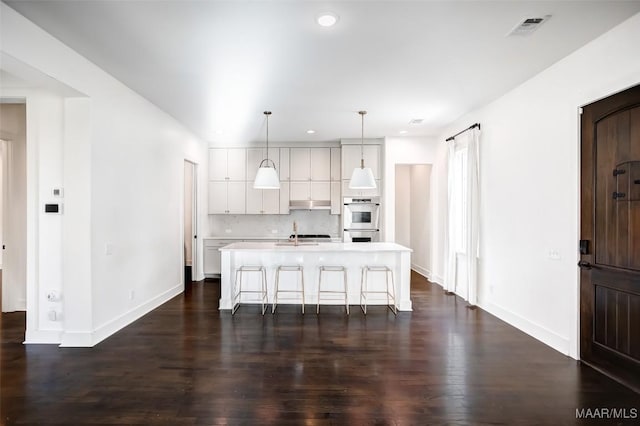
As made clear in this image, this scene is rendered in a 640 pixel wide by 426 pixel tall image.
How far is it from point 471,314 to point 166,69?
487 cm

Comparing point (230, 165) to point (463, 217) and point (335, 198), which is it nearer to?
point (335, 198)

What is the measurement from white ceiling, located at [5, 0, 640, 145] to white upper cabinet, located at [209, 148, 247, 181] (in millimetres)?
2316

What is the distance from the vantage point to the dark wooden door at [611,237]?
260 cm

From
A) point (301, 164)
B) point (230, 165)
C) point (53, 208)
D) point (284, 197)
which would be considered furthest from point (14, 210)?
point (301, 164)

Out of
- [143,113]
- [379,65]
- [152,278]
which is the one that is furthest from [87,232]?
[379,65]

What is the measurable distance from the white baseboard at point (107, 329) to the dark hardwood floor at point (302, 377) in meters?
0.10

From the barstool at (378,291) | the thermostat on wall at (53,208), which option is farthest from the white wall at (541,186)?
the thermostat on wall at (53,208)

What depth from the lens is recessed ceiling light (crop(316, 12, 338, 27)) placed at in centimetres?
246

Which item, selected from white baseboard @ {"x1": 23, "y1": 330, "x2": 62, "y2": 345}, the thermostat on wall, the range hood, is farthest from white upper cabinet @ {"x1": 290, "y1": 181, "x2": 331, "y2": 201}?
white baseboard @ {"x1": 23, "y1": 330, "x2": 62, "y2": 345}

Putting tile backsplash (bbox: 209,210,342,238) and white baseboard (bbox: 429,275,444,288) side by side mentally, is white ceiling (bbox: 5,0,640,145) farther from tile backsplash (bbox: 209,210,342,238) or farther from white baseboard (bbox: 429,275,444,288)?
white baseboard (bbox: 429,275,444,288)

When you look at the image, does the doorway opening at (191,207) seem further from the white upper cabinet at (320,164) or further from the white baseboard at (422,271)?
the white baseboard at (422,271)

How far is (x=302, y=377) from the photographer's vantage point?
276 centimetres

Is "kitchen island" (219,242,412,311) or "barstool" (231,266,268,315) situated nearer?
"barstool" (231,266,268,315)

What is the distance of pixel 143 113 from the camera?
445 centimetres
